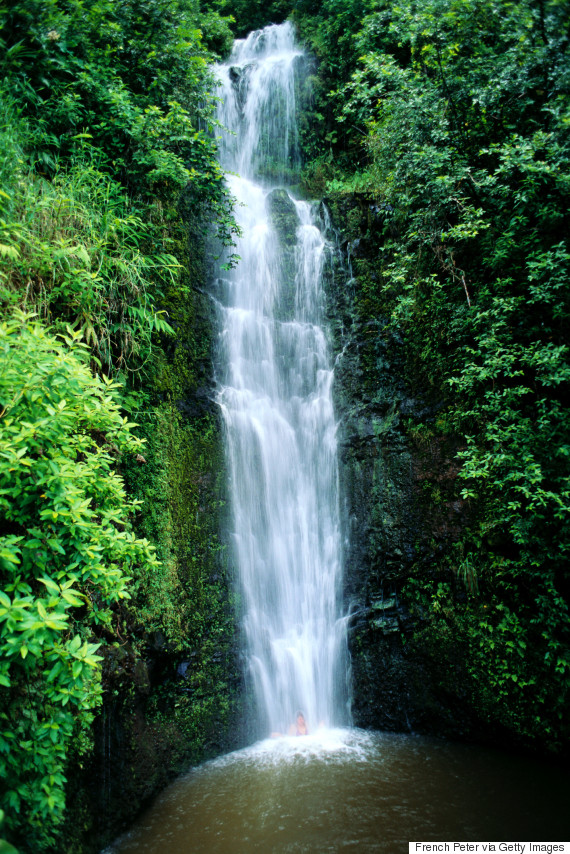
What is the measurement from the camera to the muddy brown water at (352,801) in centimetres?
379

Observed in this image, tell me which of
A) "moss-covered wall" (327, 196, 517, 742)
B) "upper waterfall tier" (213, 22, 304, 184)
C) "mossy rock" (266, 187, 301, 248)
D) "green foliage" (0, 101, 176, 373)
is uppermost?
"upper waterfall tier" (213, 22, 304, 184)

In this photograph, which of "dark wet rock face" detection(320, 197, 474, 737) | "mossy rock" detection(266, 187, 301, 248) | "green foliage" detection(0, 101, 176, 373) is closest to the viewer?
"green foliage" detection(0, 101, 176, 373)

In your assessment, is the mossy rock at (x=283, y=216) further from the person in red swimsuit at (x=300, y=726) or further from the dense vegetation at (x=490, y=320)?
the person in red swimsuit at (x=300, y=726)

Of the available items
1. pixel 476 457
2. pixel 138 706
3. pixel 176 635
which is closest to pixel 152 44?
pixel 476 457

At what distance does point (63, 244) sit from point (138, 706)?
4639 mm

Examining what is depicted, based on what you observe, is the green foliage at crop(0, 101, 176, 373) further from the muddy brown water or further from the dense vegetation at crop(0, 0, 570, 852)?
the muddy brown water

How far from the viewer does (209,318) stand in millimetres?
6852

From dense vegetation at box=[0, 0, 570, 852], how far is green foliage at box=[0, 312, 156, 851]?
0.32 metres

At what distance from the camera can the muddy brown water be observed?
12.4 feet

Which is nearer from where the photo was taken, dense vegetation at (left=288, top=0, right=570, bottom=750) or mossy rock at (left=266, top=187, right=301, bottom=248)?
dense vegetation at (left=288, top=0, right=570, bottom=750)

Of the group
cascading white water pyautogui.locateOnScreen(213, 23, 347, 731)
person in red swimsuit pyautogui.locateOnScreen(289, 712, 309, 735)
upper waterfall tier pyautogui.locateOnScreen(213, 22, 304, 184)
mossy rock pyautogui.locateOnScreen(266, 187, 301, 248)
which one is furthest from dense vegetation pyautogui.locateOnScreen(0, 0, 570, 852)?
upper waterfall tier pyautogui.locateOnScreen(213, 22, 304, 184)

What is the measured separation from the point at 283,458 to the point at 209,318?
8.10ft

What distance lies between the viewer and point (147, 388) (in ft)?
18.0

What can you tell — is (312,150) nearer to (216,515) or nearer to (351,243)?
(351,243)
